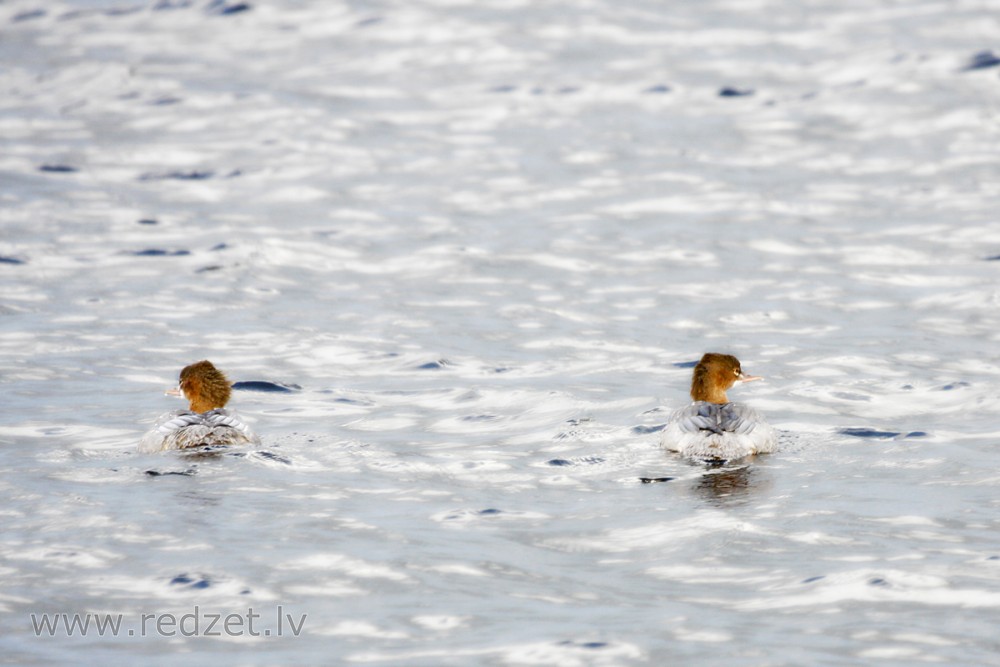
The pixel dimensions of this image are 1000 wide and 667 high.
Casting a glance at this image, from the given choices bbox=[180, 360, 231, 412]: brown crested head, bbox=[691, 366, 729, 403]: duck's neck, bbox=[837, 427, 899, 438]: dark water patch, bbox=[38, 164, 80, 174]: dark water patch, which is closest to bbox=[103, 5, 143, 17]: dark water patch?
bbox=[38, 164, 80, 174]: dark water patch

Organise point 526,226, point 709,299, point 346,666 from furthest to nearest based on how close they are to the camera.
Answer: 1. point 526,226
2. point 709,299
3. point 346,666

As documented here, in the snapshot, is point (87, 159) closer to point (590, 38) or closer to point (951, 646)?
point (590, 38)

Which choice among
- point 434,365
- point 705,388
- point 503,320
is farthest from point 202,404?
point 503,320

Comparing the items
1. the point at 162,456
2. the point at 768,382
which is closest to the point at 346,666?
the point at 162,456

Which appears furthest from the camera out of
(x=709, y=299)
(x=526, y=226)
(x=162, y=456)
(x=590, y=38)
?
(x=590, y=38)

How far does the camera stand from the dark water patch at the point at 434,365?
14.7 m

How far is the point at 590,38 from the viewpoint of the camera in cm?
2822

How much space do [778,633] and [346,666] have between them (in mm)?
2367

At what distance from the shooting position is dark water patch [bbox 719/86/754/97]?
25031mm

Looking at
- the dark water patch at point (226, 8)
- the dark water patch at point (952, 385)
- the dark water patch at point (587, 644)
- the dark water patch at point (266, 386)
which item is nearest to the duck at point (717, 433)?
the dark water patch at point (952, 385)

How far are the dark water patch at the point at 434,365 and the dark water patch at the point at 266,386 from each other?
4.44 ft

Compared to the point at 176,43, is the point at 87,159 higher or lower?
lower

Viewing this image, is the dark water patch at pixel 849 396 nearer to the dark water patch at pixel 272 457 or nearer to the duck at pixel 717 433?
the duck at pixel 717 433

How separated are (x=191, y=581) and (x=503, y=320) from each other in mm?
7846
